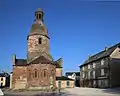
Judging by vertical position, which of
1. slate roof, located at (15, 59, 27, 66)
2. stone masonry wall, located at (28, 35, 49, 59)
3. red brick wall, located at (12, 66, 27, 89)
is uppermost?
stone masonry wall, located at (28, 35, 49, 59)

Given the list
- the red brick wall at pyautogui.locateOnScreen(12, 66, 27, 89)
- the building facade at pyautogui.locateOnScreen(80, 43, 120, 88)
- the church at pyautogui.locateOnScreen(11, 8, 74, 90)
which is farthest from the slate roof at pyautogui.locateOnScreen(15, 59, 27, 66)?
the building facade at pyautogui.locateOnScreen(80, 43, 120, 88)

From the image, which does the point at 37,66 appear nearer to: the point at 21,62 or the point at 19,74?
the point at 19,74

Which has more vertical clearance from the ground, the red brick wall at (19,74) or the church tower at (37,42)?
the church tower at (37,42)

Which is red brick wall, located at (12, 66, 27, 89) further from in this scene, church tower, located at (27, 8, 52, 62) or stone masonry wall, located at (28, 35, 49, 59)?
stone masonry wall, located at (28, 35, 49, 59)

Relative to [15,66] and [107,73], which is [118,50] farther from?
[15,66]

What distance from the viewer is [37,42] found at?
5112 centimetres

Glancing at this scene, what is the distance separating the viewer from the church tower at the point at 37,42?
166 feet

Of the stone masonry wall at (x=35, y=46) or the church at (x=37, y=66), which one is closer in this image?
the church at (x=37, y=66)

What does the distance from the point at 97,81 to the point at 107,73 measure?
6816mm

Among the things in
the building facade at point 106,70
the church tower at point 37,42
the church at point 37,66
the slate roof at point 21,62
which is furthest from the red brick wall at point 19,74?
the building facade at point 106,70

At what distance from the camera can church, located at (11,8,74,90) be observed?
45.7 metres

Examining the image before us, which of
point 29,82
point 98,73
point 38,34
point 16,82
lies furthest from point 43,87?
point 98,73

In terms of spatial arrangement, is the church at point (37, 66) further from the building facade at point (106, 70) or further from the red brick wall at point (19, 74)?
the building facade at point (106, 70)

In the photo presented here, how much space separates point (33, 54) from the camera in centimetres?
5059
